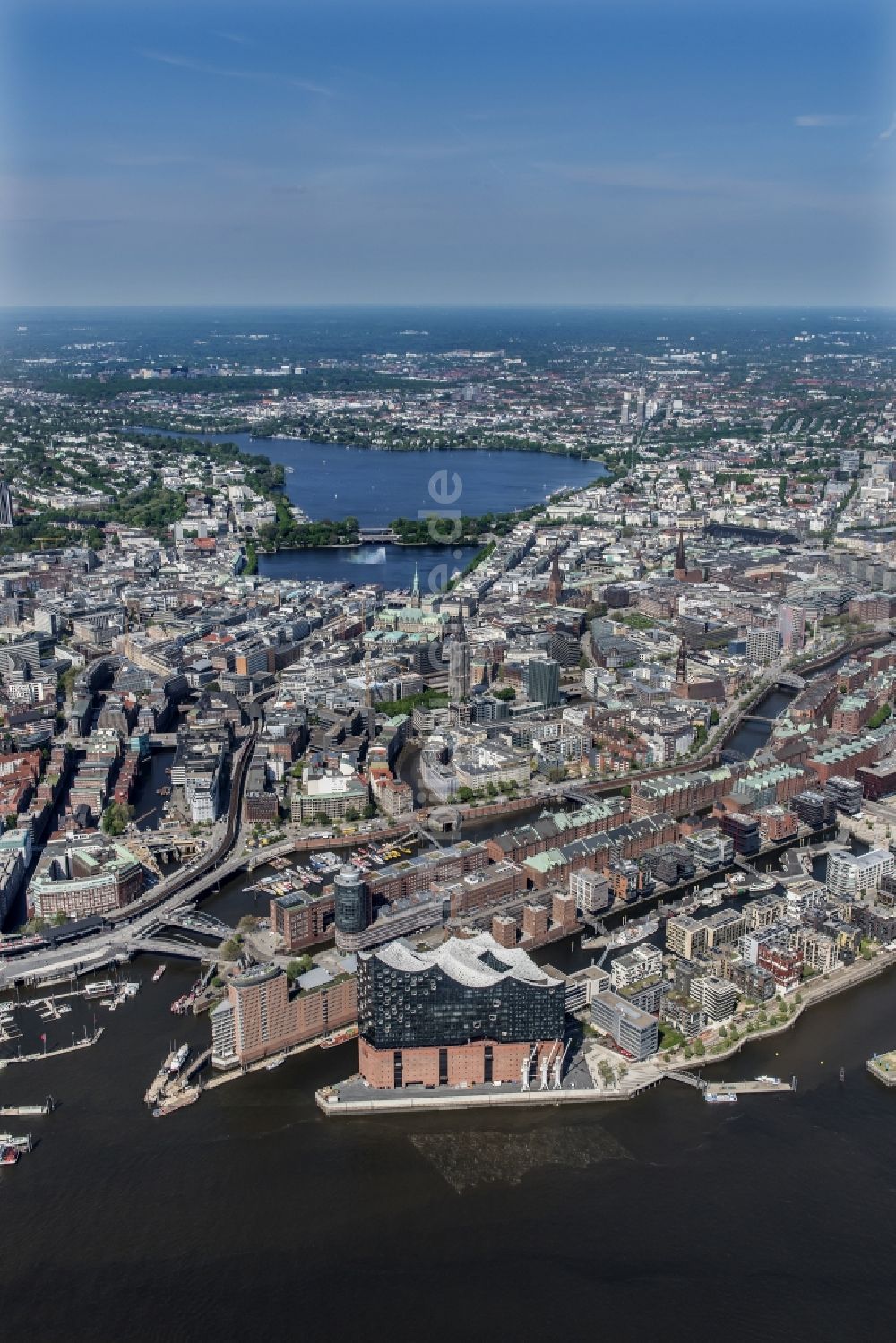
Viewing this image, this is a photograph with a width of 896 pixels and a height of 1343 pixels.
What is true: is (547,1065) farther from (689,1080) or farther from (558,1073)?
(689,1080)

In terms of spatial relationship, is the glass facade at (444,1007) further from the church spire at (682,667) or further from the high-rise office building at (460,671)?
the church spire at (682,667)

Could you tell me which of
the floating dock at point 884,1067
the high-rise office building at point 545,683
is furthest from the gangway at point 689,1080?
the high-rise office building at point 545,683

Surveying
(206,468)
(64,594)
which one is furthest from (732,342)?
(64,594)

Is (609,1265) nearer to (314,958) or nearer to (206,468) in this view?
(314,958)

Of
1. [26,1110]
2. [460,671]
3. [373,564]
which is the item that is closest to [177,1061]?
[26,1110]

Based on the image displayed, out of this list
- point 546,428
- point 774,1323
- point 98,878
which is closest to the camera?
point 774,1323

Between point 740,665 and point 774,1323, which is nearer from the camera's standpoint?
point 774,1323

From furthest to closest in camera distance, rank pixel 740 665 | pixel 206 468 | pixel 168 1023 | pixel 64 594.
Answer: pixel 206 468 → pixel 64 594 → pixel 740 665 → pixel 168 1023
